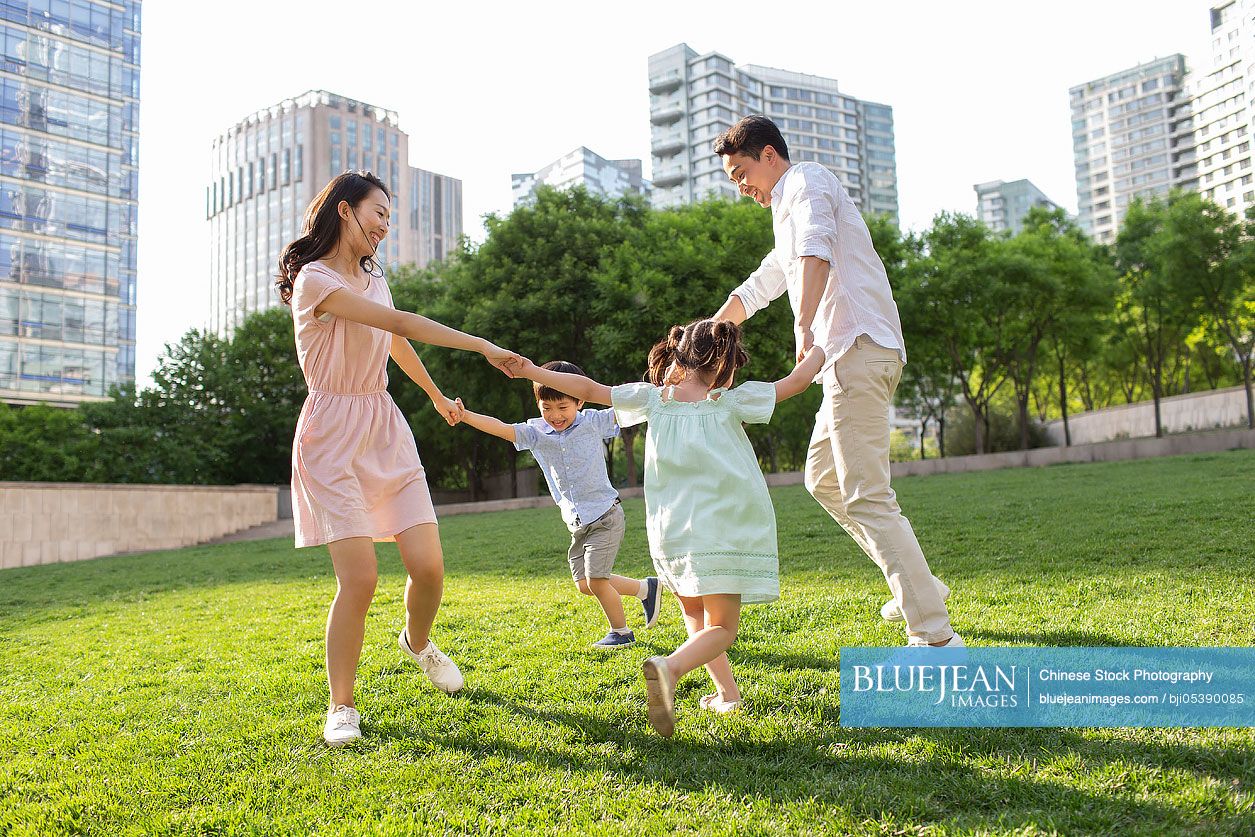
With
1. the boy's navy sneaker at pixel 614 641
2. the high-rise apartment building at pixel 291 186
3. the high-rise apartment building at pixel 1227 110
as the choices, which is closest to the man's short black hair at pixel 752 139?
the boy's navy sneaker at pixel 614 641

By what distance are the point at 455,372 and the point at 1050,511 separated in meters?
20.6

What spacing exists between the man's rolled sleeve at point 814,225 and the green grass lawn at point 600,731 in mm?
1977

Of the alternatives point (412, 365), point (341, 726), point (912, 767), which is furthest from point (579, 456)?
point (912, 767)

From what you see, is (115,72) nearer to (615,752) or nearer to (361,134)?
(361,134)

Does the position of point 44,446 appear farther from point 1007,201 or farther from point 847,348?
point 1007,201

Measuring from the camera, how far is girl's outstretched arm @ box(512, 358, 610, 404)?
398 centimetres

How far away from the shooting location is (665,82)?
11844 centimetres

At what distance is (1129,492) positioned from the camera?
12070 mm

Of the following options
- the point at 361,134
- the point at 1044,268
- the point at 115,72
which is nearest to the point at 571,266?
the point at 1044,268

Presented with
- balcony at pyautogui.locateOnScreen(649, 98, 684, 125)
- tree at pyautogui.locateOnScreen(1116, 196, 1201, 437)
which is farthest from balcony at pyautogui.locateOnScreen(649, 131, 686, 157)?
tree at pyautogui.locateOnScreen(1116, 196, 1201, 437)

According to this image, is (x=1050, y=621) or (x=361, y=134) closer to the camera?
(x=1050, y=621)

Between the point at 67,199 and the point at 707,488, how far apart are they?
69904mm

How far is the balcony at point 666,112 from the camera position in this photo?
118 m

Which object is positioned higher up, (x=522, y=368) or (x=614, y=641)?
(x=522, y=368)
